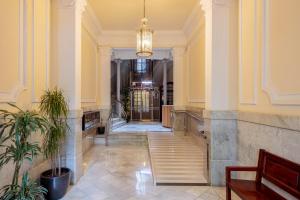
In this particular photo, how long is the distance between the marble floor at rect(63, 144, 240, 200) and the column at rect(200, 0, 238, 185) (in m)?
0.51

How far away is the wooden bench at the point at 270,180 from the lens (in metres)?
1.97

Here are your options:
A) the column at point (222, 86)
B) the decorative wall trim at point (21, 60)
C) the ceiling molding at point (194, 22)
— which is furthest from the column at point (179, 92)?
the decorative wall trim at point (21, 60)

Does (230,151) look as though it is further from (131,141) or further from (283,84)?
(131,141)

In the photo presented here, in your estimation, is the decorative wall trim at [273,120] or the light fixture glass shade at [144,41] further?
the light fixture glass shade at [144,41]

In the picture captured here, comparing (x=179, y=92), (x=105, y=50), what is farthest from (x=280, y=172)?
(x=105, y=50)

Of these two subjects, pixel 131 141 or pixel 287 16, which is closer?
pixel 287 16

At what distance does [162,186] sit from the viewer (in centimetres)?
356

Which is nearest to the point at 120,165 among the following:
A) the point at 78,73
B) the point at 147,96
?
the point at 78,73

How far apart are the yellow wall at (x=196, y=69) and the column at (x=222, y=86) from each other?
1571 mm

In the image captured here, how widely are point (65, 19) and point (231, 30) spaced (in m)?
2.75

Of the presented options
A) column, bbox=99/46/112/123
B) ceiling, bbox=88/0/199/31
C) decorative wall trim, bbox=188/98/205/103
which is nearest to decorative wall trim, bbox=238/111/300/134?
decorative wall trim, bbox=188/98/205/103

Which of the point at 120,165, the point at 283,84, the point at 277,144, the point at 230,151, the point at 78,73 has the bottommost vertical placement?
the point at 120,165

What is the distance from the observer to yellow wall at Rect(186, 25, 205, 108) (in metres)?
5.25

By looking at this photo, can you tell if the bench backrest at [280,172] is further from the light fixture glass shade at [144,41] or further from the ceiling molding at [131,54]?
the ceiling molding at [131,54]
